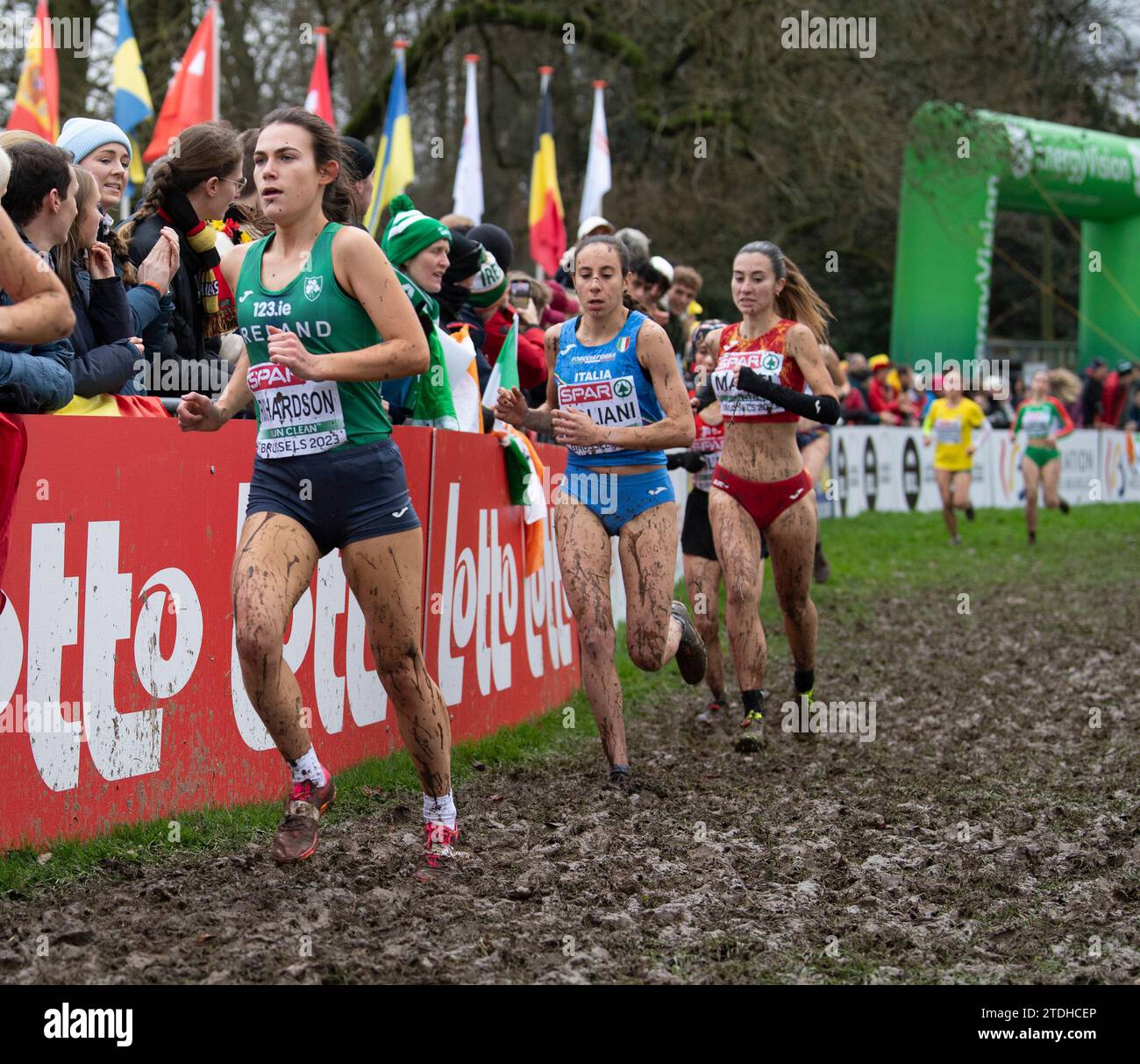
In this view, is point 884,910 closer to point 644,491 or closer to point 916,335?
point 644,491

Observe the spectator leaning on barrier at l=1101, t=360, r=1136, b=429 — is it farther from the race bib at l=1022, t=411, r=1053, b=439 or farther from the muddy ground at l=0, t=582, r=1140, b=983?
the muddy ground at l=0, t=582, r=1140, b=983

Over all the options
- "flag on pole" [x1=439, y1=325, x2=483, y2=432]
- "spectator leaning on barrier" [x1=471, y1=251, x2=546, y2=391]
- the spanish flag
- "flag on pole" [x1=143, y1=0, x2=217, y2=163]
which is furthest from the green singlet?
the spanish flag

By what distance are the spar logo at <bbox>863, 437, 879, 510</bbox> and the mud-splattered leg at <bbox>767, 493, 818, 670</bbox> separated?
15340 mm

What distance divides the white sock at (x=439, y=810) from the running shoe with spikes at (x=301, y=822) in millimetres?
364

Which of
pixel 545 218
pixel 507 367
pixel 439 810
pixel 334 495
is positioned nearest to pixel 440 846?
pixel 439 810

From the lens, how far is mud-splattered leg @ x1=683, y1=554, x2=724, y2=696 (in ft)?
29.2

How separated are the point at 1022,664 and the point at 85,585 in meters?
7.48

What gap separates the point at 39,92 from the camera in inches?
556

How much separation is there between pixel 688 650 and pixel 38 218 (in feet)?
12.3

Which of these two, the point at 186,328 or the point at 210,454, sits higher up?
the point at 186,328

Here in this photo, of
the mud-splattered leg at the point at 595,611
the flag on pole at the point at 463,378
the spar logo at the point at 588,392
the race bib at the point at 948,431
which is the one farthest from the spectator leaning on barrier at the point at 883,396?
the mud-splattered leg at the point at 595,611
